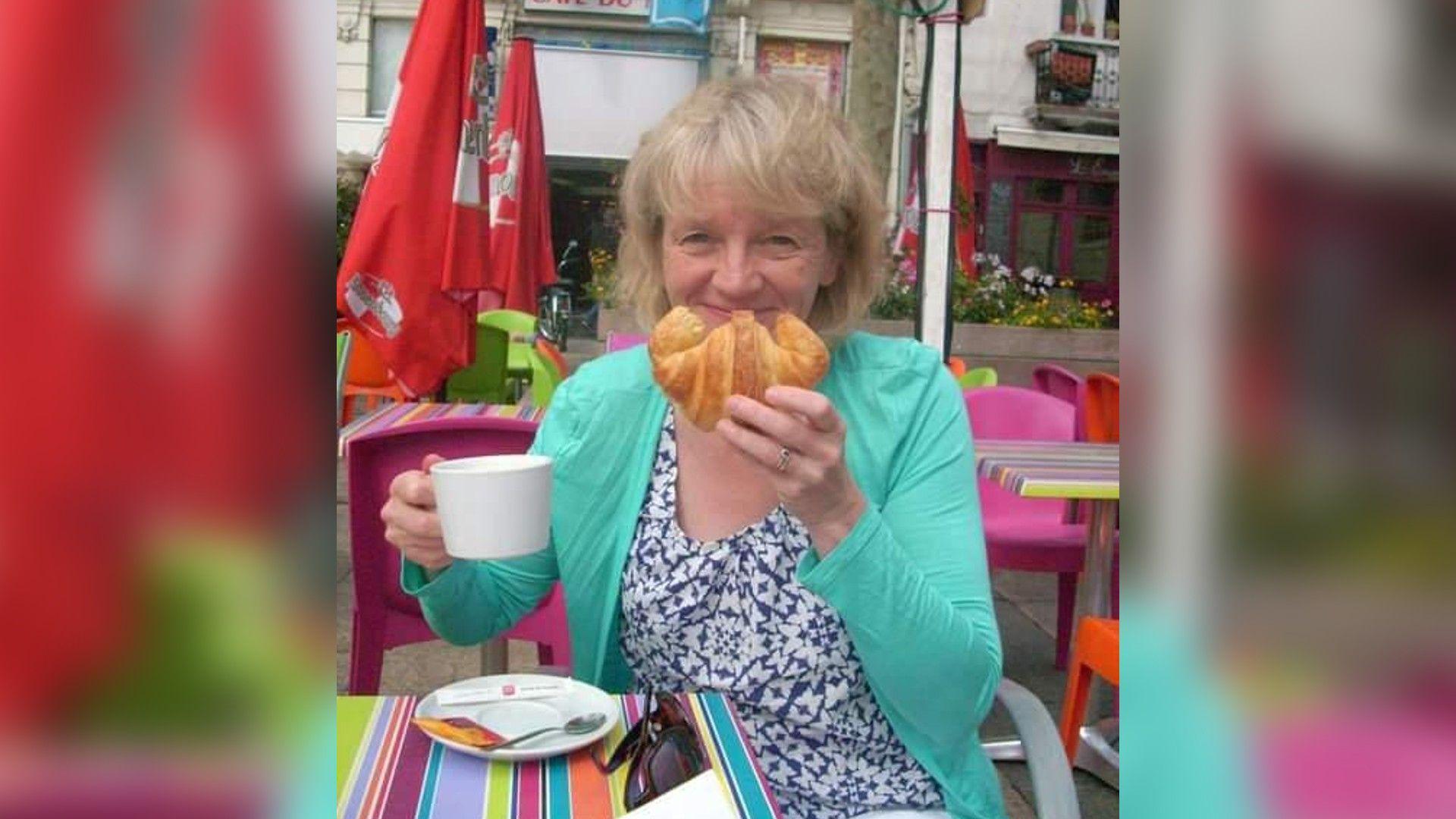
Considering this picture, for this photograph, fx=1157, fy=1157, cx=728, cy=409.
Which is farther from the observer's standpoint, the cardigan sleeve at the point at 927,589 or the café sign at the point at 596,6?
the café sign at the point at 596,6

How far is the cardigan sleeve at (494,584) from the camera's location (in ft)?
5.85

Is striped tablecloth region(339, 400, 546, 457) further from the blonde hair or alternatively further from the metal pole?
the metal pole

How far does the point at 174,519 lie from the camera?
23 centimetres

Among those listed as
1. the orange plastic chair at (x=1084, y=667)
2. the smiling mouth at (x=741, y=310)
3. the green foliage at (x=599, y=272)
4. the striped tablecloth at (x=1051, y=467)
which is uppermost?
the green foliage at (x=599, y=272)

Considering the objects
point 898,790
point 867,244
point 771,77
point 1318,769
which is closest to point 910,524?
point 898,790

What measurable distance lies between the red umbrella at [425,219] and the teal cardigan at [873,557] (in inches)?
85.4

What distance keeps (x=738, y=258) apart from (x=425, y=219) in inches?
96.1

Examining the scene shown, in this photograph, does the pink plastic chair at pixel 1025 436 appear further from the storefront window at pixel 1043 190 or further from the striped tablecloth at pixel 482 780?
the storefront window at pixel 1043 190

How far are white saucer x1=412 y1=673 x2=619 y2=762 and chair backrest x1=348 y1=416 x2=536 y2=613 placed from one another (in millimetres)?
1384

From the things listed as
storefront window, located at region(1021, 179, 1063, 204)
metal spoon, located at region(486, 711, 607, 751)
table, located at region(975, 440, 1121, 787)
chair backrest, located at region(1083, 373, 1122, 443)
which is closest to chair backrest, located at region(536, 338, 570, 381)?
chair backrest, located at region(1083, 373, 1122, 443)

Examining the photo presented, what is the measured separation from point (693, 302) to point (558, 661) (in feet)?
5.31

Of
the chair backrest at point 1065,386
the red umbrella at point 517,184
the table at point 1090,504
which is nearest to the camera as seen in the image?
the table at point 1090,504

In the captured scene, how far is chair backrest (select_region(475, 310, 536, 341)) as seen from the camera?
27.8ft

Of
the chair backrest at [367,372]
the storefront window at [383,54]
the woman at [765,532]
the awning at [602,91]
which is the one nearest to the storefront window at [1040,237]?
the awning at [602,91]
